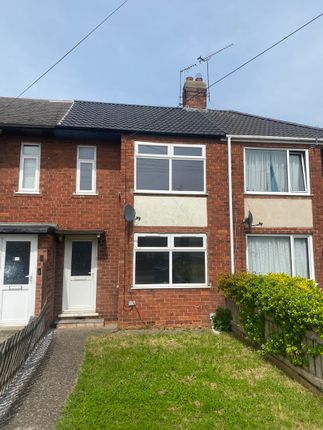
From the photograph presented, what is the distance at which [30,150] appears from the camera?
9.35 m

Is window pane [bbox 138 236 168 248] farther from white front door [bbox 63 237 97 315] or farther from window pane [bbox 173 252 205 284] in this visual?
white front door [bbox 63 237 97 315]

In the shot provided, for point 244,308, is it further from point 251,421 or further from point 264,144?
point 264,144

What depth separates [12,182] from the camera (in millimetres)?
9078

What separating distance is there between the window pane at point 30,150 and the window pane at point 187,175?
4195mm

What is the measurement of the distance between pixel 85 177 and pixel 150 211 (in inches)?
93.5

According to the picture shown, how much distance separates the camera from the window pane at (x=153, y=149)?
360 inches

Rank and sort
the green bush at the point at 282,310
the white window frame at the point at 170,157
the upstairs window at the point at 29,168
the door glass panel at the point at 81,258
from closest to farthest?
1. the green bush at the point at 282,310
2. the white window frame at the point at 170,157
3. the door glass panel at the point at 81,258
4. the upstairs window at the point at 29,168

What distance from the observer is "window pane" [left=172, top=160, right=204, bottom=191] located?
30.0 feet

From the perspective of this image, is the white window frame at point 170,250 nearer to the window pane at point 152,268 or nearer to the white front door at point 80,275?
the window pane at point 152,268

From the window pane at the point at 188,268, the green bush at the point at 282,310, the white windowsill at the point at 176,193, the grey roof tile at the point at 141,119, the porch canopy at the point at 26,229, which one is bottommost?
the green bush at the point at 282,310

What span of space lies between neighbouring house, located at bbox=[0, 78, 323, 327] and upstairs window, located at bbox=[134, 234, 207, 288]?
0.03 metres

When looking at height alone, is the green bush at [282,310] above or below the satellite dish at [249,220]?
below

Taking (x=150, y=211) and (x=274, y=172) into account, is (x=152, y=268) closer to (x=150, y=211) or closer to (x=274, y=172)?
(x=150, y=211)

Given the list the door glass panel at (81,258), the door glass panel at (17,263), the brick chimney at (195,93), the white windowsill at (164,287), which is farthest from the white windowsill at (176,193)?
the brick chimney at (195,93)
